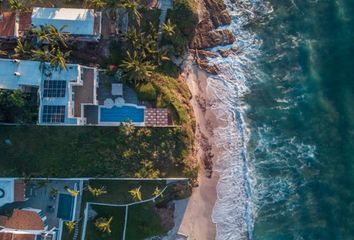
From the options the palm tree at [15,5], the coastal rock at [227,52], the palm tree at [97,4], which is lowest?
the coastal rock at [227,52]

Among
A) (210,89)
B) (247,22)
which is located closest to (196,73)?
(210,89)

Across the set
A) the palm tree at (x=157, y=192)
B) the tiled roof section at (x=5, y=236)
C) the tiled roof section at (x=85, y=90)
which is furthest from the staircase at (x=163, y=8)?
the tiled roof section at (x=5, y=236)

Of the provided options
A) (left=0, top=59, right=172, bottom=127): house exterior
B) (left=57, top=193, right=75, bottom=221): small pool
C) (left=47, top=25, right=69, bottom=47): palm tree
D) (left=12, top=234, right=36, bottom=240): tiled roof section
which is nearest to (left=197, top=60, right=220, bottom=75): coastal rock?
(left=0, top=59, right=172, bottom=127): house exterior

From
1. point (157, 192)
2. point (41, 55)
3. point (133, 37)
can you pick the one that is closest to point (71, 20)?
point (41, 55)

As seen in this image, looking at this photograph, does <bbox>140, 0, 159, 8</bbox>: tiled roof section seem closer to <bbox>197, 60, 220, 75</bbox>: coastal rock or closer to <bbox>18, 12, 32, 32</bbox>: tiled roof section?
<bbox>197, 60, 220, 75</bbox>: coastal rock

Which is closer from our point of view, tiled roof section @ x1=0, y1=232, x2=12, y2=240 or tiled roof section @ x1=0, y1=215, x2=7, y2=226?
tiled roof section @ x1=0, y1=232, x2=12, y2=240

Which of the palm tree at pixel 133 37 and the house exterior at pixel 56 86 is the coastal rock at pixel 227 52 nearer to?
the palm tree at pixel 133 37
